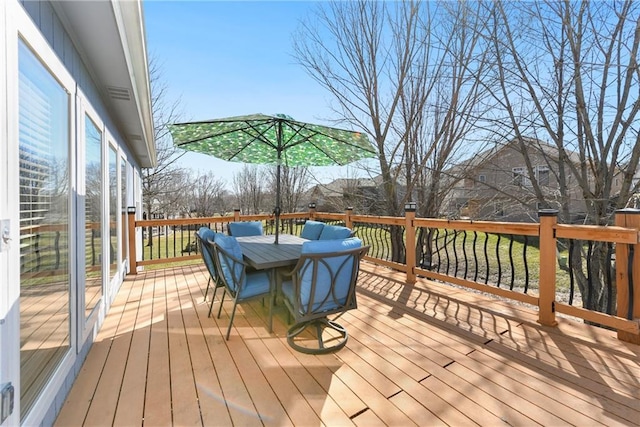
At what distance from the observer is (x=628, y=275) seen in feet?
7.99

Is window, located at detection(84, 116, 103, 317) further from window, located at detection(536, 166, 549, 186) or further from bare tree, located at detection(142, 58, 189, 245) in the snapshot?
bare tree, located at detection(142, 58, 189, 245)

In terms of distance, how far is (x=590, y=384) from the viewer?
2002 mm

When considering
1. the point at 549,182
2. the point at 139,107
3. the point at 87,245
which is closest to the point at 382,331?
the point at 87,245

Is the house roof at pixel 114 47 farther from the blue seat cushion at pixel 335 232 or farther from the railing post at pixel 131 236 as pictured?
the blue seat cushion at pixel 335 232

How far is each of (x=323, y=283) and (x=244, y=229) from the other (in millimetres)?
2856

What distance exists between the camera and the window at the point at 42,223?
144 cm

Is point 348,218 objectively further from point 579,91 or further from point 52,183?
point 52,183

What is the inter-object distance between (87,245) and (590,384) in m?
3.89

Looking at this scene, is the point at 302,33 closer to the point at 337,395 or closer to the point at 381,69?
the point at 381,69

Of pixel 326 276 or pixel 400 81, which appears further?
pixel 400 81

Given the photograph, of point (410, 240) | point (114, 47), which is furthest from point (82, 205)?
point (410, 240)

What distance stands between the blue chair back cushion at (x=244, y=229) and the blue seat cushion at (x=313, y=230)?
82 centimetres

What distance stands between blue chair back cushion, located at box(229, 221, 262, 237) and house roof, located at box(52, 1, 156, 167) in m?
2.03

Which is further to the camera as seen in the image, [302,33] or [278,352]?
[302,33]
